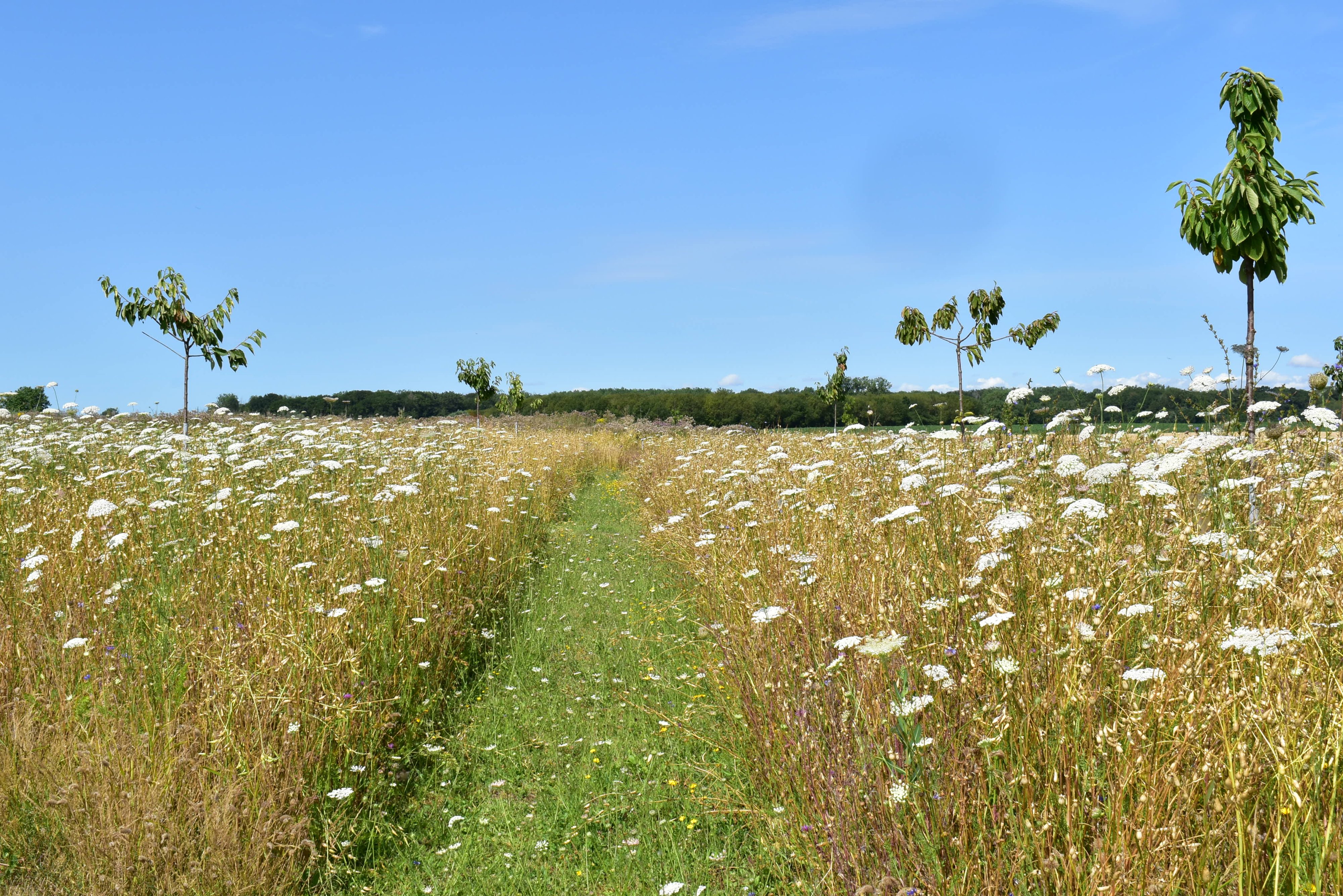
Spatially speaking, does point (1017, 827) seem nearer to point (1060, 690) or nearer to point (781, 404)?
point (1060, 690)

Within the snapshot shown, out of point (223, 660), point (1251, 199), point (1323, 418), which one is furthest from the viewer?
point (1251, 199)

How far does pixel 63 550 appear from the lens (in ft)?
16.4

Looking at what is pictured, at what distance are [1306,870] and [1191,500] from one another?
9.40ft

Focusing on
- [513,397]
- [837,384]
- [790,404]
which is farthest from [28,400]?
[790,404]

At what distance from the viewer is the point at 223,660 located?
138 inches

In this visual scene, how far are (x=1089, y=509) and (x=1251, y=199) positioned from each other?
530cm

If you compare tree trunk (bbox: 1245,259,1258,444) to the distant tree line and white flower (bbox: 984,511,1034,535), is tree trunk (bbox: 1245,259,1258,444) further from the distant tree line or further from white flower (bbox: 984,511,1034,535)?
white flower (bbox: 984,511,1034,535)

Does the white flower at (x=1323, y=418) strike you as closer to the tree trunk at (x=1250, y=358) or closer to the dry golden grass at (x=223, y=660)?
the tree trunk at (x=1250, y=358)

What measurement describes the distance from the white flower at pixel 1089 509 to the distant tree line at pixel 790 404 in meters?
2.61

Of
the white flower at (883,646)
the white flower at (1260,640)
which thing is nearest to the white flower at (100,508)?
the white flower at (883,646)

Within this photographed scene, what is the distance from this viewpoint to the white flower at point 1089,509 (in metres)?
3.02

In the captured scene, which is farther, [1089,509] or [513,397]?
[513,397]

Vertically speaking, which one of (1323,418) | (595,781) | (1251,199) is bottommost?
(595,781)

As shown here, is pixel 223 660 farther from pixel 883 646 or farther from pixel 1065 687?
pixel 1065 687
